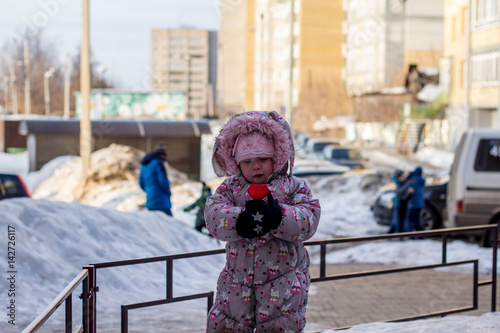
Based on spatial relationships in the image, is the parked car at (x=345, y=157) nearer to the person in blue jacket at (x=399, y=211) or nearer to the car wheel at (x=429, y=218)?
the car wheel at (x=429, y=218)

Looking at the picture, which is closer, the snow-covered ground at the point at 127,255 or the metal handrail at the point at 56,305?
the metal handrail at the point at 56,305

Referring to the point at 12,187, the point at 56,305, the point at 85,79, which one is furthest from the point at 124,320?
the point at 85,79

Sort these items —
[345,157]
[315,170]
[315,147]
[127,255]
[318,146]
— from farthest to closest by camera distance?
[318,146] < [315,147] < [345,157] < [315,170] < [127,255]

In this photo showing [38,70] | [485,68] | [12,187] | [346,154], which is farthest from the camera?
[38,70]

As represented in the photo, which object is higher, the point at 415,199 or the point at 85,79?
the point at 85,79

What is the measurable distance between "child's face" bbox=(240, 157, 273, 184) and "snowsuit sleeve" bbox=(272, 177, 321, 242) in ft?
0.49

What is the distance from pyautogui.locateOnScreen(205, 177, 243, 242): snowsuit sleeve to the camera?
3.68m

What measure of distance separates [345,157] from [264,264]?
1094 inches

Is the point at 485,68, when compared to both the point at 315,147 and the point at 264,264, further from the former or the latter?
the point at 264,264

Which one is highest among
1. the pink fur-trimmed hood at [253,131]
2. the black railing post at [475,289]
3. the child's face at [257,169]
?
the pink fur-trimmed hood at [253,131]

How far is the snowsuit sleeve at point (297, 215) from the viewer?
3.66 m

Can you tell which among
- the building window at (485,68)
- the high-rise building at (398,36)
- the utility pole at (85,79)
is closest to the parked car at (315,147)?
the building window at (485,68)

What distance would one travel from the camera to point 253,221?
361cm

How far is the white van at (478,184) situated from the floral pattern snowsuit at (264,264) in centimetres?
897
